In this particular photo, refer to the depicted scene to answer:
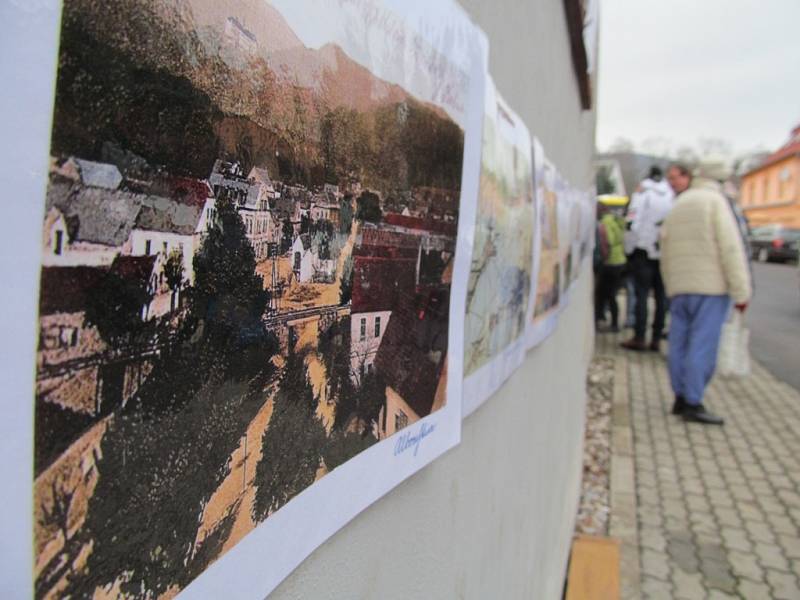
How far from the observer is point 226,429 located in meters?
0.39

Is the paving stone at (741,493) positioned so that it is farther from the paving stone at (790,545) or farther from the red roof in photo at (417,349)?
the red roof in photo at (417,349)

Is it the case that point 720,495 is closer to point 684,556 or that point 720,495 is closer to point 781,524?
point 781,524

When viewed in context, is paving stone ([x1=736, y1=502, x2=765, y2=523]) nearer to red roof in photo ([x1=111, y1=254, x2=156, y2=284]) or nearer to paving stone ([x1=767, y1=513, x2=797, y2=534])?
paving stone ([x1=767, y1=513, x2=797, y2=534])

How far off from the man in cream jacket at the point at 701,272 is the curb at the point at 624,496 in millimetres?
682

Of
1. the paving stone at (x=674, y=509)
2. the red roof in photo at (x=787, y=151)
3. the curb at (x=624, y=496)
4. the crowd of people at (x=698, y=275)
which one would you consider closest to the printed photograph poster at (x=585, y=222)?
the crowd of people at (x=698, y=275)

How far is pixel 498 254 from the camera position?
3.40 ft

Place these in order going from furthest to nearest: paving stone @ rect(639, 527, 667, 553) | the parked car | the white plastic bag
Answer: the parked car → the white plastic bag → paving stone @ rect(639, 527, 667, 553)

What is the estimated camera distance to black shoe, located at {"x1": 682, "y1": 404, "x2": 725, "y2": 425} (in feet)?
15.6

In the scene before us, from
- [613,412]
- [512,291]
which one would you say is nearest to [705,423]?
[613,412]

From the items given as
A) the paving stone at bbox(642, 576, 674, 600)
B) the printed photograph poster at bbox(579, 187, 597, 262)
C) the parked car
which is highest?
the parked car

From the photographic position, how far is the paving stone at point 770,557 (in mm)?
2927

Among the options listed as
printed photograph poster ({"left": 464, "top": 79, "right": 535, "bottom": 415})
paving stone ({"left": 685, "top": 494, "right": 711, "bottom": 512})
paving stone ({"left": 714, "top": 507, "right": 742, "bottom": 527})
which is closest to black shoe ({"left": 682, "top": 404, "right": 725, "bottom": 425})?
paving stone ({"left": 685, "top": 494, "right": 711, "bottom": 512})

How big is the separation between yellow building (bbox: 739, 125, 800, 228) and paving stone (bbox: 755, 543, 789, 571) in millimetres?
28353

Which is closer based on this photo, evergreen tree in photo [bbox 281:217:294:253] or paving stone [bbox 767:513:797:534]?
evergreen tree in photo [bbox 281:217:294:253]
